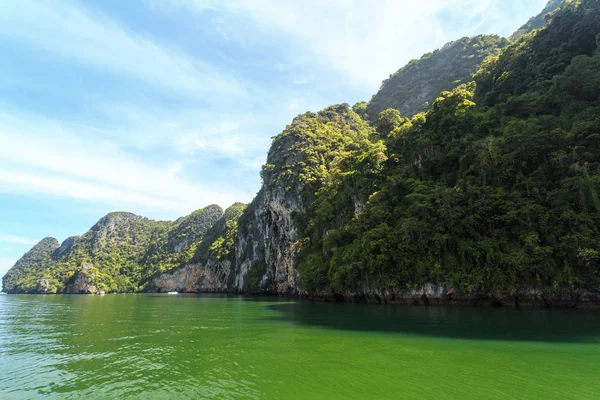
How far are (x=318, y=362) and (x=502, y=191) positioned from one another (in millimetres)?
24127

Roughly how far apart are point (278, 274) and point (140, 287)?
87029 mm

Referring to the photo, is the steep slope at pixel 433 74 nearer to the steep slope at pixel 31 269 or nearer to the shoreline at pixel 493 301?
the shoreline at pixel 493 301

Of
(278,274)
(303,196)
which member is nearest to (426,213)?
(303,196)

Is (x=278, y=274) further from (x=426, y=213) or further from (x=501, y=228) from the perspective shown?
(x=501, y=228)

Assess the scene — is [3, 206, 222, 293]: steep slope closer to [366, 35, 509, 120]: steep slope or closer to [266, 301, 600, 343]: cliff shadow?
[366, 35, 509, 120]: steep slope

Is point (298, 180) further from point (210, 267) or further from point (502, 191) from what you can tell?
point (210, 267)

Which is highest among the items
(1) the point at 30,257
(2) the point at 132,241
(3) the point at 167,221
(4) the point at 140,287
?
(3) the point at 167,221

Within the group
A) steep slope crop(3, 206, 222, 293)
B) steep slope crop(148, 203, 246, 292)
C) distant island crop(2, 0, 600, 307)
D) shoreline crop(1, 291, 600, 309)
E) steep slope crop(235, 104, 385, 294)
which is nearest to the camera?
shoreline crop(1, 291, 600, 309)

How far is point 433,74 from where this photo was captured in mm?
88562

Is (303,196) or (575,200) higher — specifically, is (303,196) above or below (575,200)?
above

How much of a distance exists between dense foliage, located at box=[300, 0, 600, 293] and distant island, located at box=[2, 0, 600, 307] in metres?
0.11

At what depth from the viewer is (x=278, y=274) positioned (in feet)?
194

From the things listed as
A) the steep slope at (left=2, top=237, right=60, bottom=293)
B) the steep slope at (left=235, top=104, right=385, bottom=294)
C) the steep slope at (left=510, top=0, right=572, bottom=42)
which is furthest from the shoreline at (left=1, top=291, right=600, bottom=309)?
the steep slope at (left=2, top=237, right=60, bottom=293)

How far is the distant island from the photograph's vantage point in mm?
23031
